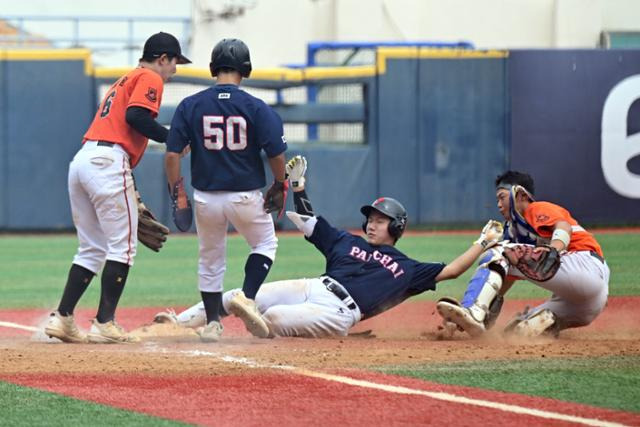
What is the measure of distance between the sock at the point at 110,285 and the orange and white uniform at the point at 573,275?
2.35 metres

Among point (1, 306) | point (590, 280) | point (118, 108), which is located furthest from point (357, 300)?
point (1, 306)

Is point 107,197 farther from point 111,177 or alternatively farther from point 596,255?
point 596,255

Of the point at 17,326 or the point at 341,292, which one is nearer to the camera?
the point at 341,292

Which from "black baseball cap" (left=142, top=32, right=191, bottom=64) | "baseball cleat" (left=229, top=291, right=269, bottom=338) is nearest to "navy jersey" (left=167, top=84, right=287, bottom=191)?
"black baseball cap" (left=142, top=32, right=191, bottom=64)

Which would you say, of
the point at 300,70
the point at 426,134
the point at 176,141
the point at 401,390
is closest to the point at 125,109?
the point at 176,141

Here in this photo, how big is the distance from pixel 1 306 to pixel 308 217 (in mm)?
3565

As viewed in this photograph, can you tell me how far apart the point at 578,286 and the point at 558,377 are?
1.55 meters

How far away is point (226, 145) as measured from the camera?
23.2ft

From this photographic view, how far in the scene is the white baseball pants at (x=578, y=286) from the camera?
7.17 meters

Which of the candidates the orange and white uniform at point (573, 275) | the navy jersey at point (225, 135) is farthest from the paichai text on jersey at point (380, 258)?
the navy jersey at point (225, 135)

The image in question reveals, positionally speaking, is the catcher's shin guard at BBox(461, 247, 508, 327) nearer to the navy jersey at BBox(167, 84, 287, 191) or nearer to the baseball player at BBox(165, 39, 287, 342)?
the baseball player at BBox(165, 39, 287, 342)

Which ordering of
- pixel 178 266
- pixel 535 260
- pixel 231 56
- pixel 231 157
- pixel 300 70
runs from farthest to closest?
pixel 300 70 → pixel 178 266 → pixel 231 56 → pixel 231 157 → pixel 535 260

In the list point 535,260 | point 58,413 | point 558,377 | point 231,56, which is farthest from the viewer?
point 231,56

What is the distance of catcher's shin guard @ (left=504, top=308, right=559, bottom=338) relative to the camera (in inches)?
288
